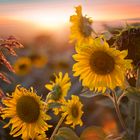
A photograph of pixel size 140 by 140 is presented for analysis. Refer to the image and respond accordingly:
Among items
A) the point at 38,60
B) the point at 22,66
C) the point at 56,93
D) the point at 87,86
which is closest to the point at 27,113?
the point at 56,93

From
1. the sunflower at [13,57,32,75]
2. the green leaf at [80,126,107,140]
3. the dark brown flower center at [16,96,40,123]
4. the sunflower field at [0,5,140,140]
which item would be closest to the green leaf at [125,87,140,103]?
the sunflower field at [0,5,140,140]

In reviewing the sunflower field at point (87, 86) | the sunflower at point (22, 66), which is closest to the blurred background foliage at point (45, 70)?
the sunflower at point (22, 66)

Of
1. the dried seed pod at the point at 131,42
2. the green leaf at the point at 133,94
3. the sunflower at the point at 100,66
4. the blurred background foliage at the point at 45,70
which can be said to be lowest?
the blurred background foliage at the point at 45,70

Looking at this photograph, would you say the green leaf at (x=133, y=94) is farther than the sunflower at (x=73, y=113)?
No

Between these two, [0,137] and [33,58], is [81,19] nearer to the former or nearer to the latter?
[0,137]

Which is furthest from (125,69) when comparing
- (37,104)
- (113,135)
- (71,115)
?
(71,115)

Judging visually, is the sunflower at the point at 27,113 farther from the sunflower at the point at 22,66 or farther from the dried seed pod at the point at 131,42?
the sunflower at the point at 22,66
